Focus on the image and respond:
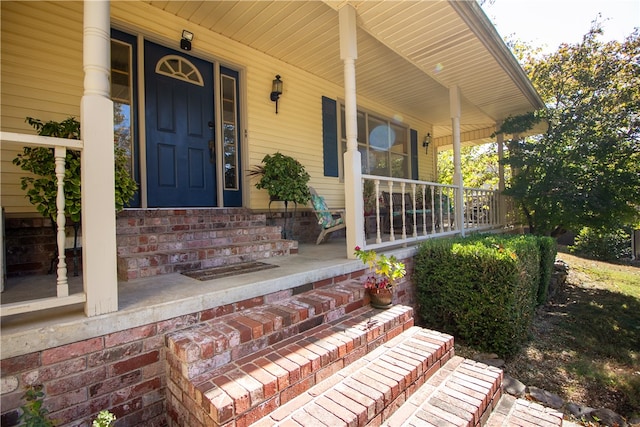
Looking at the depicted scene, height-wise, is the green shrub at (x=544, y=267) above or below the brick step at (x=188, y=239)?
below

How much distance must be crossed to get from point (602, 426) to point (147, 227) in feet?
13.1

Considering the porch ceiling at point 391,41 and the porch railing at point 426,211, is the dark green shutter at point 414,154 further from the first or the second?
the porch ceiling at point 391,41

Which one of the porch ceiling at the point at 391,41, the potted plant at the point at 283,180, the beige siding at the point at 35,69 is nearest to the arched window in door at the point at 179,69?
the porch ceiling at the point at 391,41

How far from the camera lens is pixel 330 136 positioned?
18.1 ft

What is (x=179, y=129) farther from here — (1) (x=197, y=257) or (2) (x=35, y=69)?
(1) (x=197, y=257)

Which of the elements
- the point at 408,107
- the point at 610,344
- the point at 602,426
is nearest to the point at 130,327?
the point at 602,426

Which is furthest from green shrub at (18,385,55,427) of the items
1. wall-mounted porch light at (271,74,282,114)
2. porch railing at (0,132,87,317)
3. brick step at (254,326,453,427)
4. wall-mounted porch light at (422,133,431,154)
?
wall-mounted porch light at (422,133,431,154)

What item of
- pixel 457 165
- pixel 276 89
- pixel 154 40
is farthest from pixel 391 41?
pixel 154 40

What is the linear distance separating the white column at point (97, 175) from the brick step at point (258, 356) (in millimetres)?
436

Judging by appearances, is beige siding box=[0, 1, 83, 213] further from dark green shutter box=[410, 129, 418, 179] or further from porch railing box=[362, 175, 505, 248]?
dark green shutter box=[410, 129, 418, 179]

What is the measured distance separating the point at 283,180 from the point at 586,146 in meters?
5.48

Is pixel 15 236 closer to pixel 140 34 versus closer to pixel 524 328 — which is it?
pixel 140 34

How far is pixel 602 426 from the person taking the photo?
2.19m

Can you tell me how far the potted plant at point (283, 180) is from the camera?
404 centimetres
